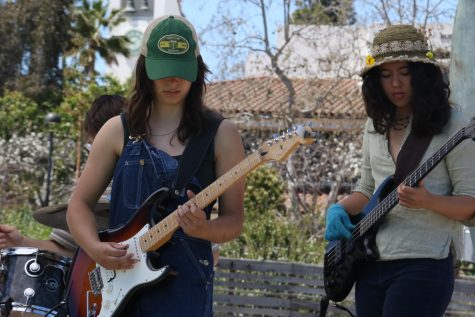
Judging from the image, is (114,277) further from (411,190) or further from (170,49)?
(411,190)

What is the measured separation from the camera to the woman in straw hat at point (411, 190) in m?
3.92

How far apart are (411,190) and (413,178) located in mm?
90

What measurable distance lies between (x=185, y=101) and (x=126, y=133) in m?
0.29

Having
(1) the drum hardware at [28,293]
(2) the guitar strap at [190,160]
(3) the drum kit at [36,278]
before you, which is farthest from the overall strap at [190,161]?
(1) the drum hardware at [28,293]

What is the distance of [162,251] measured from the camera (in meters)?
3.90

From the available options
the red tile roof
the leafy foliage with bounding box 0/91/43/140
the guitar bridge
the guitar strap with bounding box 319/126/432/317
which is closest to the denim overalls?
the guitar bridge

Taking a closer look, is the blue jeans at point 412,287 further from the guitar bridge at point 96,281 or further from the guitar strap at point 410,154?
the guitar bridge at point 96,281

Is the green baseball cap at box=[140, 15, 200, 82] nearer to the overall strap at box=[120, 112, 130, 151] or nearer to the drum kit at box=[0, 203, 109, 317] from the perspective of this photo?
the overall strap at box=[120, 112, 130, 151]

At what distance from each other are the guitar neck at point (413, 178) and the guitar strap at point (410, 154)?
88 millimetres

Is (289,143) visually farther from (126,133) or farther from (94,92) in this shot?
(94,92)

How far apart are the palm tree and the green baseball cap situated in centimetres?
3948

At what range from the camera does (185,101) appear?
4.08 meters

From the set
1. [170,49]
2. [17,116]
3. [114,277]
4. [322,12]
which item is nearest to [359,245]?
[114,277]

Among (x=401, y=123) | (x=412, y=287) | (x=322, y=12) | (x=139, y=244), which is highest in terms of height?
(x=322, y=12)
